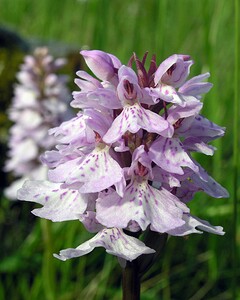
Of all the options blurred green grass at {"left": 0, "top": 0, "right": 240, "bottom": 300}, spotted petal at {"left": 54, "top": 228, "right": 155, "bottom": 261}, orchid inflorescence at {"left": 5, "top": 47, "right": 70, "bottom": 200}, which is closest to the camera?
spotted petal at {"left": 54, "top": 228, "right": 155, "bottom": 261}

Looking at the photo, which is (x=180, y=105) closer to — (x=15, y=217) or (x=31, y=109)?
(x=31, y=109)

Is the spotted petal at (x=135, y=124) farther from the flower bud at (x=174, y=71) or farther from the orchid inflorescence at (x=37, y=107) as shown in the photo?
the orchid inflorescence at (x=37, y=107)

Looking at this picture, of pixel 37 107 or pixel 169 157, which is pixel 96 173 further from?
pixel 37 107

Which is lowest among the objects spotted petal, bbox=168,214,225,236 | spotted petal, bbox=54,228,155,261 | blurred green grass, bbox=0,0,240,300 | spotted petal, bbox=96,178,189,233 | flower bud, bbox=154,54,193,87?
blurred green grass, bbox=0,0,240,300

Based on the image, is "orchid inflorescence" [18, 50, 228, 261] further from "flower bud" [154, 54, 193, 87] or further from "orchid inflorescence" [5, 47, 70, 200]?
"orchid inflorescence" [5, 47, 70, 200]

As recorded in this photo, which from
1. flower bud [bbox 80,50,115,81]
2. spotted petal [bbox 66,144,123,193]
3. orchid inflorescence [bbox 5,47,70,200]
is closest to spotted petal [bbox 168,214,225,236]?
spotted petal [bbox 66,144,123,193]

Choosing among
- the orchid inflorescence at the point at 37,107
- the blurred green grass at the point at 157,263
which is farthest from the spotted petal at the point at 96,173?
the orchid inflorescence at the point at 37,107

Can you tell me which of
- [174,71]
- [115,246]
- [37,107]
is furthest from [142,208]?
[37,107]
